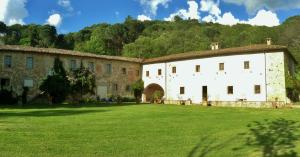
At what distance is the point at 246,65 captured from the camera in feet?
114

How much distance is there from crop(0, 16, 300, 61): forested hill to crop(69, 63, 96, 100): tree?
26.0 metres

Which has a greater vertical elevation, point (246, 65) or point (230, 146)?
point (246, 65)

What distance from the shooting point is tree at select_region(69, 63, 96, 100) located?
37216 millimetres

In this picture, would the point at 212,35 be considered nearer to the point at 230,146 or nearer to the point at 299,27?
the point at 299,27

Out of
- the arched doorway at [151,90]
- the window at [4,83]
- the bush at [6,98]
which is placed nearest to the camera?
the bush at [6,98]

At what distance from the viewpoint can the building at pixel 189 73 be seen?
33.2 meters

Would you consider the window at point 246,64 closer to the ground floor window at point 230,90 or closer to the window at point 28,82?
the ground floor window at point 230,90

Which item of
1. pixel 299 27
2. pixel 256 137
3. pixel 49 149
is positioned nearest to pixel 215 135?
pixel 256 137

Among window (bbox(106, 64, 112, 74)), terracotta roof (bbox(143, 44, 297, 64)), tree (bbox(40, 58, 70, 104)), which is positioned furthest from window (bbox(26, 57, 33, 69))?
terracotta roof (bbox(143, 44, 297, 64))

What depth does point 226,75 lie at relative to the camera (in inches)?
1431

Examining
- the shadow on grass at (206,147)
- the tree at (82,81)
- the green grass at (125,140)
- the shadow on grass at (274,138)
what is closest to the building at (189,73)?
the tree at (82,81)

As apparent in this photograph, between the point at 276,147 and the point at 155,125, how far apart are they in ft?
18.2

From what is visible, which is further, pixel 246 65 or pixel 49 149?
pixel 246 65

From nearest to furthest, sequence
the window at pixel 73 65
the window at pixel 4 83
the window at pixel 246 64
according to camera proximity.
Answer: the window at pixel 246 64
the window at pixel 4 83
the window at pixel 73 65
